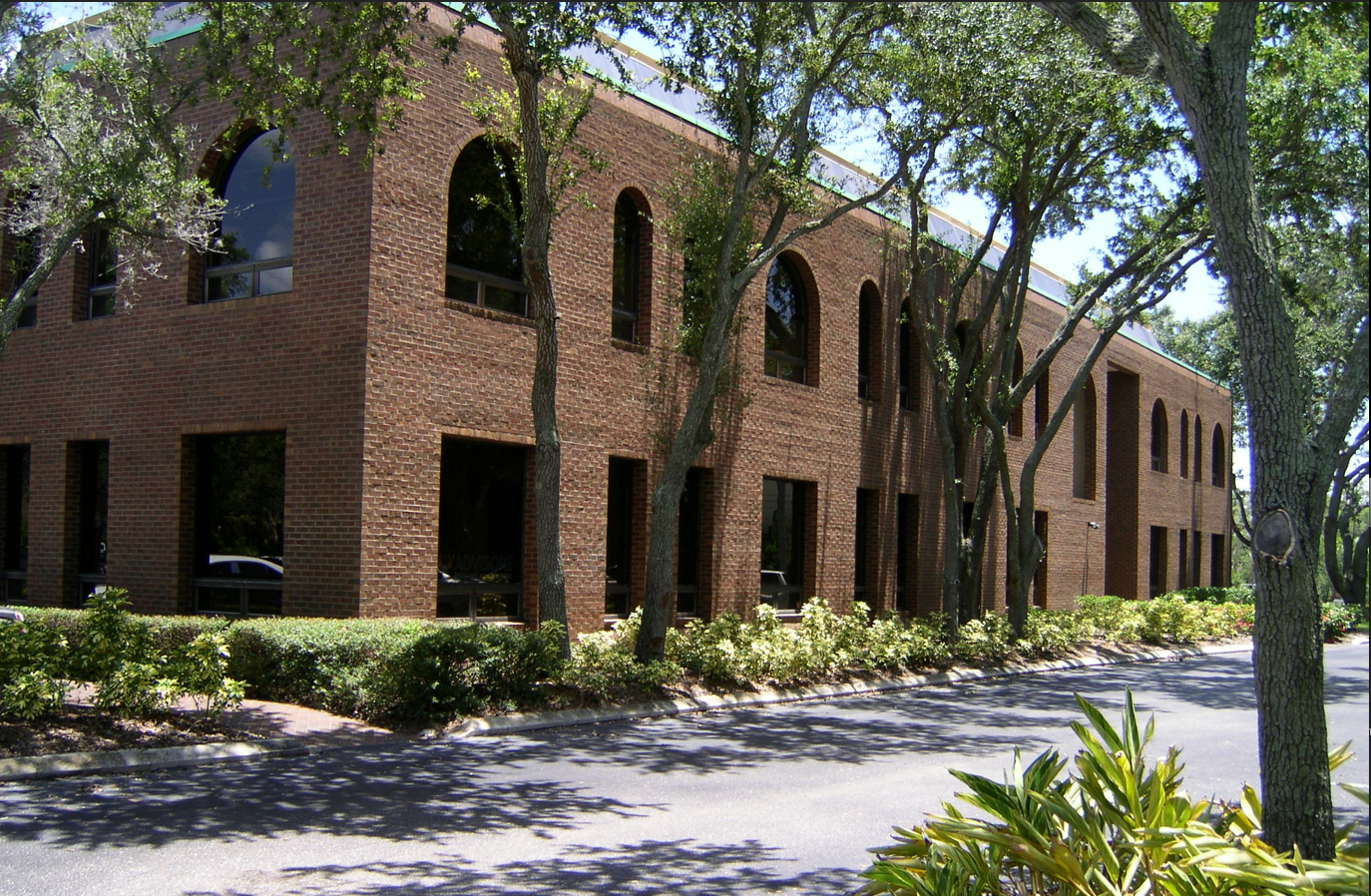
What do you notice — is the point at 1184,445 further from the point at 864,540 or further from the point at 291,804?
the point at 291,804

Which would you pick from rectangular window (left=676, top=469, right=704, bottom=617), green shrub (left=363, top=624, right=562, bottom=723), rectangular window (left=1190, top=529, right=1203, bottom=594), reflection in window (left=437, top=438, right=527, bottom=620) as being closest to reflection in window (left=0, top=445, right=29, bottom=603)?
reflection in window (left=437, top=438, right=527, bottom=620)

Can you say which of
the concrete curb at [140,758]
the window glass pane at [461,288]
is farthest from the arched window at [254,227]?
the concrete curb at [140,758]

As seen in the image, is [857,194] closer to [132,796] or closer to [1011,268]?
[1011,268]

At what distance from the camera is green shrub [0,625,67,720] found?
9.69 m

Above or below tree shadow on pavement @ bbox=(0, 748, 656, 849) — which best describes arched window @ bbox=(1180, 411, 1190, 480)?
above

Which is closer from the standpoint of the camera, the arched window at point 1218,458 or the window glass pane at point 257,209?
the window glass pane at point 257,209

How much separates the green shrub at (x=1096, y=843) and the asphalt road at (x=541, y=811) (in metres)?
1.02

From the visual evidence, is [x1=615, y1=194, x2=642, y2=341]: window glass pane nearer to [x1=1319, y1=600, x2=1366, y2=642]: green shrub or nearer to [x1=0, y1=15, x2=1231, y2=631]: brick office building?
[x1=0, y1=15, x2=1231, y2=631]: brick office building

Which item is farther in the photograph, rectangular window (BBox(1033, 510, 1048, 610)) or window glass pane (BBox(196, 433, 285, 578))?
rectangular window (BBox(1033, 510, 1048, 610))

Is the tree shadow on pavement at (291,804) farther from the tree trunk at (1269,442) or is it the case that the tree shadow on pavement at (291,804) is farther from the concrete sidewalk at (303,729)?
the tree trunk at (1269,442)

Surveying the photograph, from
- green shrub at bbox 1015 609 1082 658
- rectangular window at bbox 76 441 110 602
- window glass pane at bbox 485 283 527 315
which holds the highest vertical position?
window glass pane at bbox 485 283 527 315

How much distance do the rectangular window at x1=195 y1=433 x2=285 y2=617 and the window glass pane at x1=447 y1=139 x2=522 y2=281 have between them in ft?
11.2

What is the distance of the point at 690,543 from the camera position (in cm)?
1997

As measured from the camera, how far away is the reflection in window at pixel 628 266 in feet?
60.3
